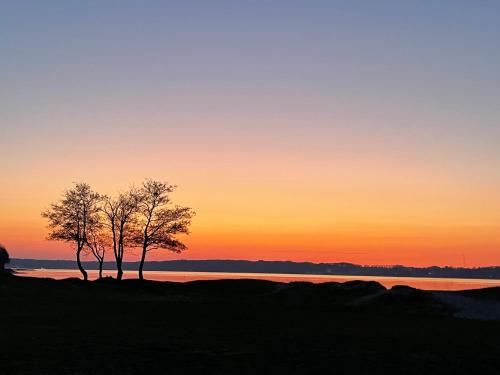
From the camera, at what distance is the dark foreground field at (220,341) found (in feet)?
52.6

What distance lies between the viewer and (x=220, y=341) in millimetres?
20891

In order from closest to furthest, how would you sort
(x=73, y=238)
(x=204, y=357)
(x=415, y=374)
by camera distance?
(x=415, y=374) < (x=204, y=357) < (x=73, y=238)

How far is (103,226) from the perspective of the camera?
74312mm

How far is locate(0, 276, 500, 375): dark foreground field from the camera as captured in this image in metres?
16.0

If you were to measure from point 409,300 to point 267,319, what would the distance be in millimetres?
18135

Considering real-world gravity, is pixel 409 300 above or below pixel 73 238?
below

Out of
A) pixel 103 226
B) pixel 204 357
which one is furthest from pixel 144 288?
pixel 204 357

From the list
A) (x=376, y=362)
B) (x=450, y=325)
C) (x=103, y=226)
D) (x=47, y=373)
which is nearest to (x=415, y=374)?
(x=376, y=362)

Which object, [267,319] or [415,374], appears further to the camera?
[267,319]

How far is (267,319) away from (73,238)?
48119 mm

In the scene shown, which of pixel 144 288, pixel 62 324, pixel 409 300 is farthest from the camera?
pixel 144 288

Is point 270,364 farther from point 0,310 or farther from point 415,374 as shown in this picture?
point 0,310

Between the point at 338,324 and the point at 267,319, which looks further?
the point at 267,319

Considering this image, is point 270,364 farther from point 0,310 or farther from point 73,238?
point 73,238
